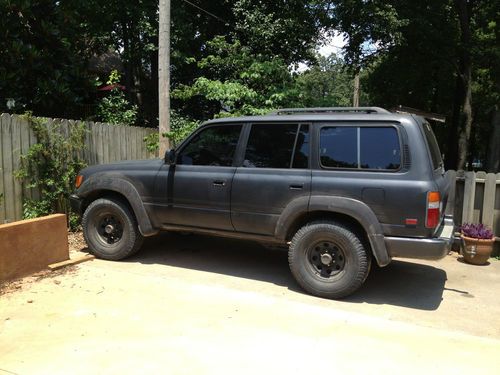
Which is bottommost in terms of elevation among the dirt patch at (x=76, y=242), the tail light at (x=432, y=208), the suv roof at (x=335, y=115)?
the dirt patch at (x=76, y=242)

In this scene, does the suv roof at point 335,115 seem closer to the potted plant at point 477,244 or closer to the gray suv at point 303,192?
the gray suv at point 303,192

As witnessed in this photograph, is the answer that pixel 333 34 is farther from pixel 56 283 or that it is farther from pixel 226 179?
pixel 56 283

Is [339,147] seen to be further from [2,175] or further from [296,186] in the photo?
[2,175]

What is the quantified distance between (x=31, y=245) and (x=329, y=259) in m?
3.52

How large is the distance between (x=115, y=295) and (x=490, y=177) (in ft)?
18.7

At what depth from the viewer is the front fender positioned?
5.95m

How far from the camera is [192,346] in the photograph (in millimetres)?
3809

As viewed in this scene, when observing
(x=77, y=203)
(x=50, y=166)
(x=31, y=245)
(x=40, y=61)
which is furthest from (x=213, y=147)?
(x=40, y=61)

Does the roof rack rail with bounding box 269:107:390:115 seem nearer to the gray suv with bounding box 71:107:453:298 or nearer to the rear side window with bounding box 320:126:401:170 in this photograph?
the gray suv with bounding box 71:107:453:298

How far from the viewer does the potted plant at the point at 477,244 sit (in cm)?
649

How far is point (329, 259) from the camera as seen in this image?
4992mm

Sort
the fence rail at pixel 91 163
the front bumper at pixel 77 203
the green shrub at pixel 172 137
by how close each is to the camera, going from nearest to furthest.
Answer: the front bumper at pixel 77 203 < the fence rail at pixel 91 163 < the green shrub at pixel 172 137

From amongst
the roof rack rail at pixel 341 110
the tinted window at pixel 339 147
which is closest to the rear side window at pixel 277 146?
the tinted window at pixel 339 147

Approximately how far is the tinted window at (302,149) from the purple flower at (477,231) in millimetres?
3120
